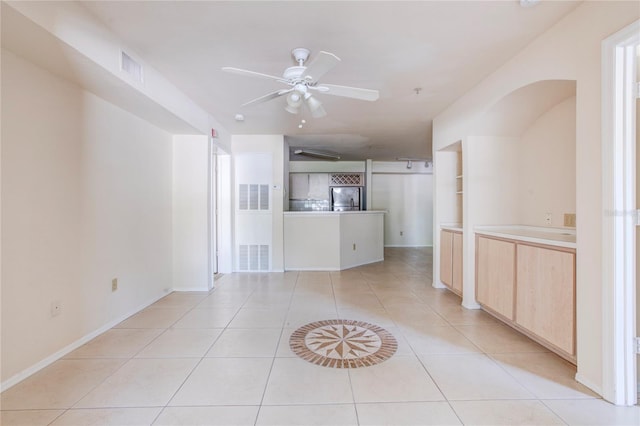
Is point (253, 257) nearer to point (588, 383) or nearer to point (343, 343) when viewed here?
point (343, 343)

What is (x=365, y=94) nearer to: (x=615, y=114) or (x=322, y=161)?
(x=615, y=114)

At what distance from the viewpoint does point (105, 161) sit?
2.71 metres

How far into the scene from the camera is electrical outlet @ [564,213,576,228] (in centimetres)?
263

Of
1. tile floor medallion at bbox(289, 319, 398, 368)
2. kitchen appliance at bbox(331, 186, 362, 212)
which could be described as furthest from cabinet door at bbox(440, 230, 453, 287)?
kitchen appliance at bbox(331, 186, 362, 212)

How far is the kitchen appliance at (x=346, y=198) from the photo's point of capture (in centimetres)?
814

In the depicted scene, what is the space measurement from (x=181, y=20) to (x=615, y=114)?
284 cm

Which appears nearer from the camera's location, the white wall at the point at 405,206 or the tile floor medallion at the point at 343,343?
the tile floor medallion at the point at 343,343

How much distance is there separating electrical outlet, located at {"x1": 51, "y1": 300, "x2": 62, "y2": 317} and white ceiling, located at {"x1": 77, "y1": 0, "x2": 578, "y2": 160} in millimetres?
2126

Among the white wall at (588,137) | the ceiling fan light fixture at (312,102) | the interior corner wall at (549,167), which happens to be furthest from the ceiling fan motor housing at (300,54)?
the interior corner wall at (549,167)

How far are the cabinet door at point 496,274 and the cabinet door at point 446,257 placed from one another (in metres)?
0.61

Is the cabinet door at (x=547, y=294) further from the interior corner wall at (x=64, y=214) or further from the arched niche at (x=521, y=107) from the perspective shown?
the interior corner wall at (x=64, y=214)

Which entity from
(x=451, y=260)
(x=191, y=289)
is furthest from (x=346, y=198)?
(x=191, y=289)

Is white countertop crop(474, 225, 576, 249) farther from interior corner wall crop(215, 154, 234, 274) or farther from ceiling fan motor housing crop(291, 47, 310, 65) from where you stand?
interior corner wall crop(215, 154, 234, 274)

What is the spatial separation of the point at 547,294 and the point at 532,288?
16 cm
